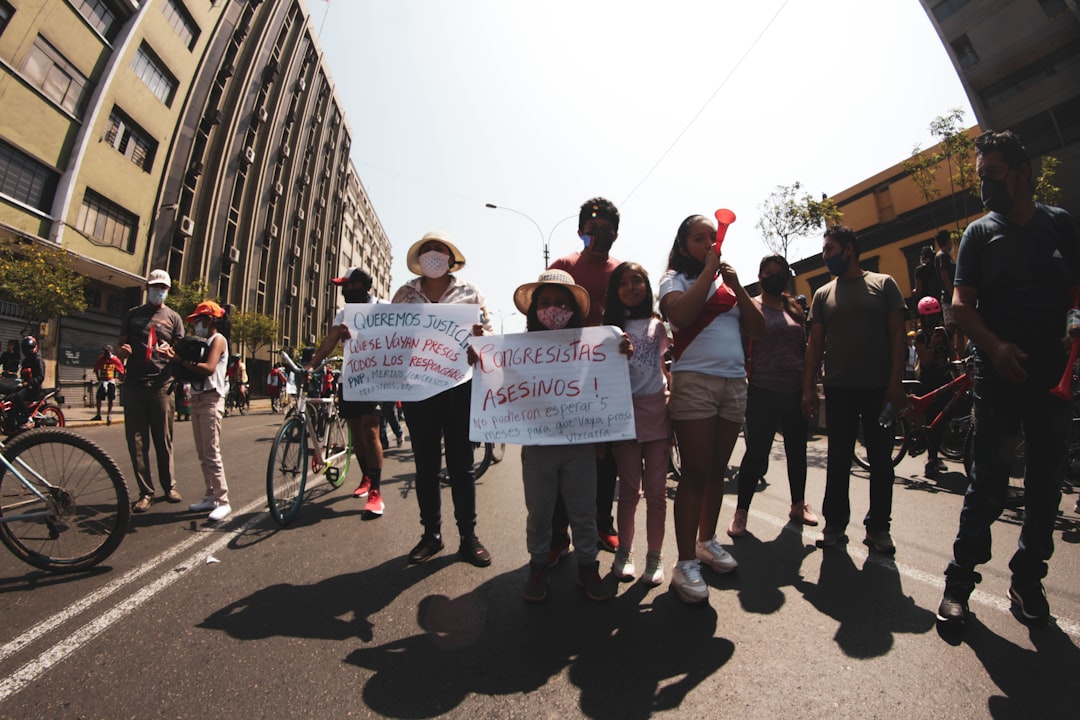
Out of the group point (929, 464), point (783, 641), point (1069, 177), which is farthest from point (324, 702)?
point (1069, 177)

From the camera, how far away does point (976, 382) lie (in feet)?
8.36

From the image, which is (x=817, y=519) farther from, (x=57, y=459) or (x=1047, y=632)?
(x=57, y=459)

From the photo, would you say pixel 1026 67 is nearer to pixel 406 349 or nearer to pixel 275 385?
pixel 406 349

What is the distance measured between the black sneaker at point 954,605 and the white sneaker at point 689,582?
1003 millimetres

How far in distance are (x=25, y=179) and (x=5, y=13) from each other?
17.3 feet

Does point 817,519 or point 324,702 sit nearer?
point 324,702

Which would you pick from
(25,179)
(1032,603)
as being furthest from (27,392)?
(25,179)

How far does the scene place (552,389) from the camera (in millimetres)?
2850

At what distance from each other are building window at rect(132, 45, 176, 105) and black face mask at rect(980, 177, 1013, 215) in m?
32.2

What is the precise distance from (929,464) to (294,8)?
51748mm

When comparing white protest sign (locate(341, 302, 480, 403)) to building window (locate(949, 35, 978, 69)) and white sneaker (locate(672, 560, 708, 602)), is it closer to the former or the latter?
white sneaker (locate(672, 560, 708, 602))

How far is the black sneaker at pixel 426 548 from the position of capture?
332cm

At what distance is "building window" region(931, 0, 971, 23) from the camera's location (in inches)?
977

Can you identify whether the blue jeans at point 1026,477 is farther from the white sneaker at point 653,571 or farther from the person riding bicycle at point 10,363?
the person riding bicycle at point 10,363
